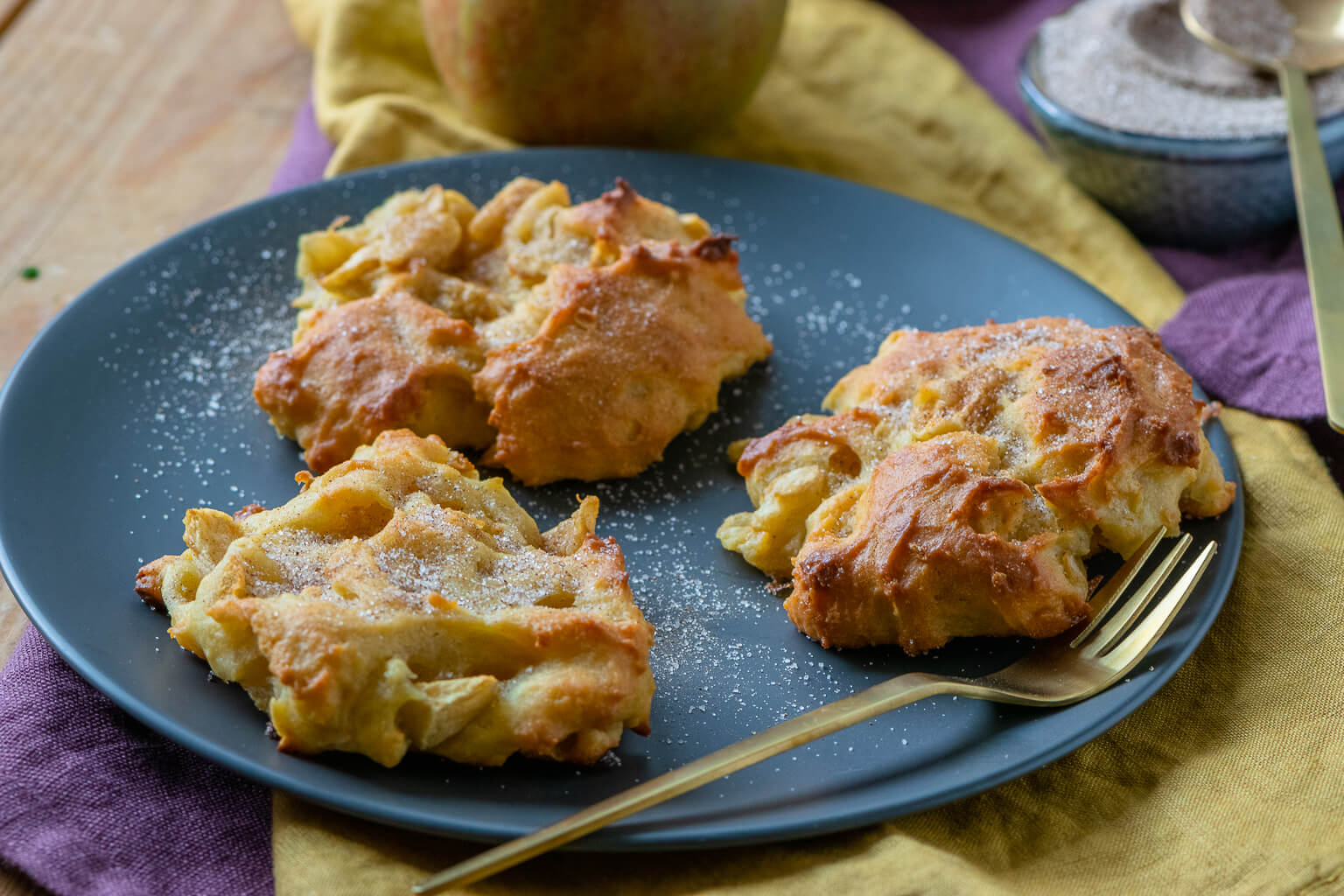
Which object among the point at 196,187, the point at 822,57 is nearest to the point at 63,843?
the point at 196,187

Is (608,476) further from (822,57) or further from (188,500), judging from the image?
(822,57)

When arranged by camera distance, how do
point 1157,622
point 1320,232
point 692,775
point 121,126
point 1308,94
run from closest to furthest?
1. point 692,775
2. point 1157,622
3. point 1320,232
4. point 1308,94
5. point 121,126

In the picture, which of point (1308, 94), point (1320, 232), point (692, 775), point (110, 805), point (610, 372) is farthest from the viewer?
point (1308, 94)

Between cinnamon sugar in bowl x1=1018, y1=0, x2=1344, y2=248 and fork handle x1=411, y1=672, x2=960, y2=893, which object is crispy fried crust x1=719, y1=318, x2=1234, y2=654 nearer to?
fork handle x1=411, y1=672, x2=960, y2=893

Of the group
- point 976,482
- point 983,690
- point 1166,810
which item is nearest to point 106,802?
point 983,690

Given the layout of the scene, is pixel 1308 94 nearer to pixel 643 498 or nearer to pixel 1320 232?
pixel 1320 232

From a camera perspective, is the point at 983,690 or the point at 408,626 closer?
the point at 408,626

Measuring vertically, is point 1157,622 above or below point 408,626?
below
